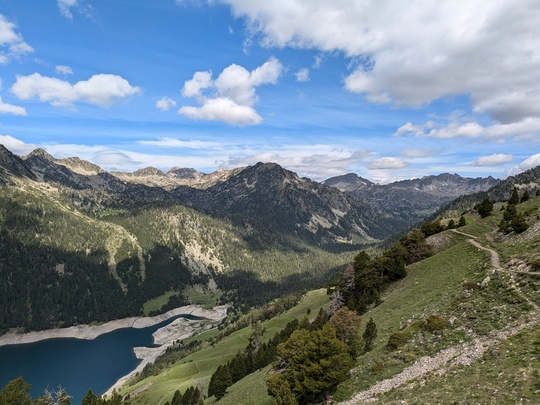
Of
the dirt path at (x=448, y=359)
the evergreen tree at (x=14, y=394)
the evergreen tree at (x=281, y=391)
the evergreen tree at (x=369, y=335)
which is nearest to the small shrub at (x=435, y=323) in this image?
the dirt path at (x=448, y=359)

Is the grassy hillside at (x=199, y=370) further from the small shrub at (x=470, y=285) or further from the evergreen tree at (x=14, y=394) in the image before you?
the small shrub at (x=470, y=285)

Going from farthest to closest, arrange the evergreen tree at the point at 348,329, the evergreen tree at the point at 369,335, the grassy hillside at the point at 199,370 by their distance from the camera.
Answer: the grassy hillside at the point at 199,370, the evergreen tree at the point at 348,329, the evergreen tree at the point at 369,335

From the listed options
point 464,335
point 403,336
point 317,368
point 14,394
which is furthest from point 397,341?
point 14,394

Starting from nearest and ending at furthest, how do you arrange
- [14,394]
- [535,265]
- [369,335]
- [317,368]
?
[317,368] < [535,265] < [369,335] < [14,394]

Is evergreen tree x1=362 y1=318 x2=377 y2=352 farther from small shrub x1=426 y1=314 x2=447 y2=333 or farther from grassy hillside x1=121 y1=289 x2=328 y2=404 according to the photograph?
grassy hillside x1=121 y1=289 x2=328 y2=404

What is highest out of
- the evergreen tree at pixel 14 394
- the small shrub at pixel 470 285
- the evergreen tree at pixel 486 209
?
the evergreen tree at pixel 486 209

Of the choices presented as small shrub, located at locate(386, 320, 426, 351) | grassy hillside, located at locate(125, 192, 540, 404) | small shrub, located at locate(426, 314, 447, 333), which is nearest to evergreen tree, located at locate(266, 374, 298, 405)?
grassy hillside, located at locate(125, 192, 540, 404)

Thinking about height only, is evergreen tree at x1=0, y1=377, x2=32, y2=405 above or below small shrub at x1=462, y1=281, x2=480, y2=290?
below

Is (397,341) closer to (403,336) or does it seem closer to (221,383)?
(403,336)

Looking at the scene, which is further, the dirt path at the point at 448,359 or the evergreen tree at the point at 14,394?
the evergreen tree at the point at 14,394

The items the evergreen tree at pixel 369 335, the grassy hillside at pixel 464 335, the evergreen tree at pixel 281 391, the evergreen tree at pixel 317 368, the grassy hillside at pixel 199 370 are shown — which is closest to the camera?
the grassy hillside at pixel 464 335

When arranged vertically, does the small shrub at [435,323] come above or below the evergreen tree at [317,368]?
above

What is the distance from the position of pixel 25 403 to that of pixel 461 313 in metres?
92.3

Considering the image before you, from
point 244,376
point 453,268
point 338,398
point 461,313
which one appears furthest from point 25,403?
point 453,268
